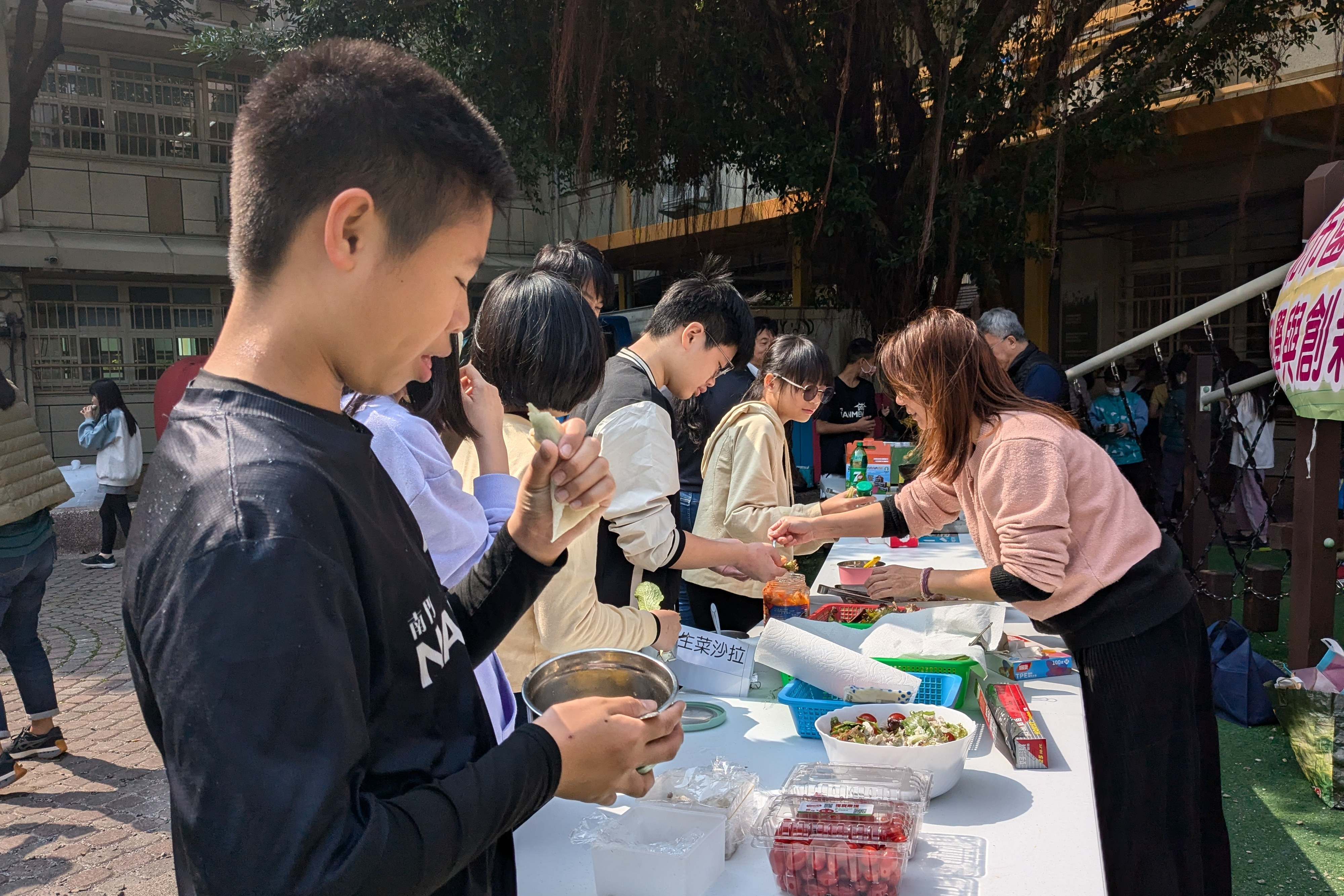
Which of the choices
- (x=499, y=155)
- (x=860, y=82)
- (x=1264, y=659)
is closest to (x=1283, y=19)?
(x=860, y=82)

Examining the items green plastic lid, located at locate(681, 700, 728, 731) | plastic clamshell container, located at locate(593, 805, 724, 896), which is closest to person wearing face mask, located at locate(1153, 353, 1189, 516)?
green plastic lid, located at locate(681, 700, 728, 731)

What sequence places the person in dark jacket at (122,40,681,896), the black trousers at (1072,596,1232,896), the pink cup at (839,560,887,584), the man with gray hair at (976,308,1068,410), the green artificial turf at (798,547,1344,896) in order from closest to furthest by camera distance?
1. the person in dark jacket at (122,40,681,896)
2. the black trousers at (1072,596,1232,896)
3. the green artificial turf at (798,547,1344,896)
4. the pink cup at (839,560,887,584)
5. the man with gray hair at (976,308,1068,410)

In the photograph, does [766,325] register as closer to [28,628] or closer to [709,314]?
[709,314]

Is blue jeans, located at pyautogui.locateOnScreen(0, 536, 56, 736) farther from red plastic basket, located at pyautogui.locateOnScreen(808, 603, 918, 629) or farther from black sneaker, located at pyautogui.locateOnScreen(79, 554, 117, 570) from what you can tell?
black sneaker, located at pyautogui.locateOnScreen(79, 554, 117, 570)

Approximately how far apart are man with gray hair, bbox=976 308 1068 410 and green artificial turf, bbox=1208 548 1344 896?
2160 mm

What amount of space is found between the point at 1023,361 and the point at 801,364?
2.33 m

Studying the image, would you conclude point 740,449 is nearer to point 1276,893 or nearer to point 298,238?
Result: point 1276,893

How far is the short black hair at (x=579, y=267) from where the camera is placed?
2.95 m

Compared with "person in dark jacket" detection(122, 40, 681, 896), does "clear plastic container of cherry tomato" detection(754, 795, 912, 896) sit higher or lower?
lower

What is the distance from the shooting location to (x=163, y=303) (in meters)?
12.9

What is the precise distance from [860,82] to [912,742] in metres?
6.27

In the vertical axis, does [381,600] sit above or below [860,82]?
below

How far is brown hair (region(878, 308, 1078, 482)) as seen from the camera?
234 centimetres

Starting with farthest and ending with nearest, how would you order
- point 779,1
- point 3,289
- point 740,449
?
point 3,289, point 779,1, point 740,449
